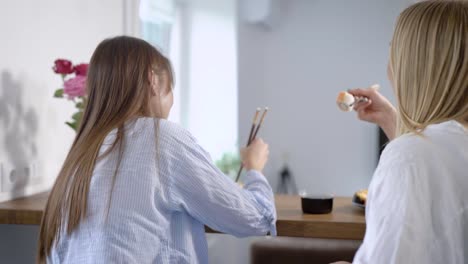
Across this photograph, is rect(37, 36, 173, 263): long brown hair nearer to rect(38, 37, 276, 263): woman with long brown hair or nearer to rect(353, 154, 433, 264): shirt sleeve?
rect(38, 37, 276, 263): woman with long brown hair

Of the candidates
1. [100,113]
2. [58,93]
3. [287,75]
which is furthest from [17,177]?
[287,75]

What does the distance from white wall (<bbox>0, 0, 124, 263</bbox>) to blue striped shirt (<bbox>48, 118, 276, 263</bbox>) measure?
0.62 metres

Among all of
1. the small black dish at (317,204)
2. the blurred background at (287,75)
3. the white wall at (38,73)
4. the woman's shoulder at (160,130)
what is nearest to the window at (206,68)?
the blurred background at (287,75)

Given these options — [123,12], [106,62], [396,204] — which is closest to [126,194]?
[106,62]

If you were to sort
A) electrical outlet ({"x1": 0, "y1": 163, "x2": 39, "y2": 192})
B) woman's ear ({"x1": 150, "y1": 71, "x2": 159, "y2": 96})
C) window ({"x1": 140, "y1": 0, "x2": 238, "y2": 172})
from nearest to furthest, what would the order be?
1. woman's ear ({"x1": 150, "y1": 71, "x2": 159, "y2": 96})
2. electrical outlet ({"x1": 0, "y1": 163, "x2": 39, "y2": 192})
3. window ({"x1": 140, "y1": 0, "x2": 238, "y2": 172})

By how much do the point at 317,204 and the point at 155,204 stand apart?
1.63 feet

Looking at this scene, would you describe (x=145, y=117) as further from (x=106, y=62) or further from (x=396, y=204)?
(x=396, y=204)

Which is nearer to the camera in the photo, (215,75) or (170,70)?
(170,70)

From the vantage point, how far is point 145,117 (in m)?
1.20

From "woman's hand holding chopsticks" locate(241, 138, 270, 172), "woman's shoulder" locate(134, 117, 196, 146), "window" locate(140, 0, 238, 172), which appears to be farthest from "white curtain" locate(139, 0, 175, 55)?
"woman's shoulder" locate(134, 117, 196, 146)

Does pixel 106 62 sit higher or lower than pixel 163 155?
higher

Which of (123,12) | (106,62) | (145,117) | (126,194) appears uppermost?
(123,12)

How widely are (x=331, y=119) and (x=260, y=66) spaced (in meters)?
0.77

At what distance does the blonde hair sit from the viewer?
0.88 metres
